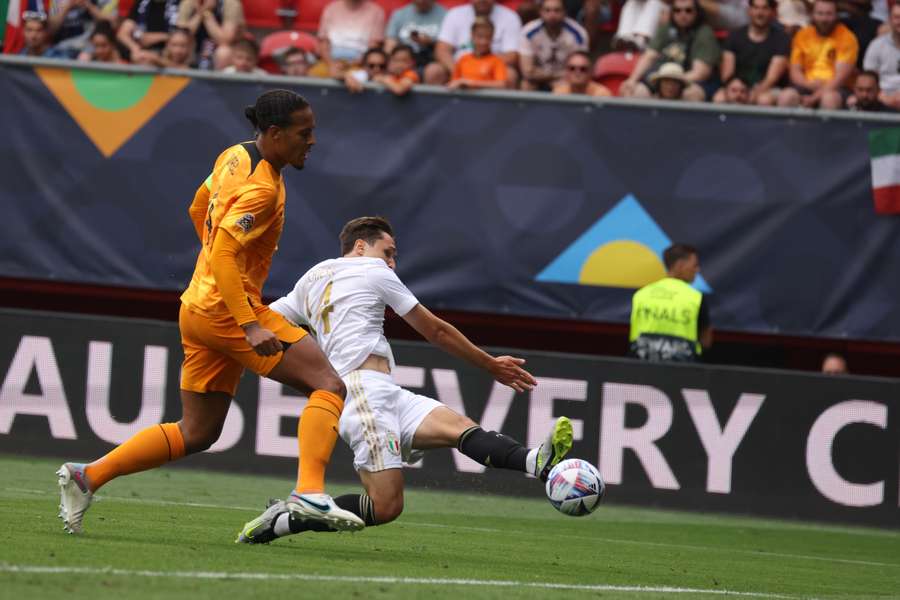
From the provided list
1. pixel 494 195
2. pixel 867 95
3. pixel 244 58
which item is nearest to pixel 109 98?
pixel 244 58

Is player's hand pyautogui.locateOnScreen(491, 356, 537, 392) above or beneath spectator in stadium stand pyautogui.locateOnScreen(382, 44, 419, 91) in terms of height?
Result: beneath

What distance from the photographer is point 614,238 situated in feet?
40.8

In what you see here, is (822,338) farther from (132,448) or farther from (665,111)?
(132,448)

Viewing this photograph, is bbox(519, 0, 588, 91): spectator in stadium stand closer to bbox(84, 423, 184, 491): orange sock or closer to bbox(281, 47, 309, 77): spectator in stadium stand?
bbox(281, 47, 309, 77): spectator in stadium stand

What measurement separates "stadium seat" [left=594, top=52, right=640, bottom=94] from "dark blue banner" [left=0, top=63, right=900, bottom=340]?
131 centimetres

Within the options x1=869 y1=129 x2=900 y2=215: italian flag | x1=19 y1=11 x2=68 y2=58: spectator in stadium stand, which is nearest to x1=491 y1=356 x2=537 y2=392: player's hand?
x1=869 y1=129 x2=900 y2=215: italian flag

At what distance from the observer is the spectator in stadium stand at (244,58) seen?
13.3 metres

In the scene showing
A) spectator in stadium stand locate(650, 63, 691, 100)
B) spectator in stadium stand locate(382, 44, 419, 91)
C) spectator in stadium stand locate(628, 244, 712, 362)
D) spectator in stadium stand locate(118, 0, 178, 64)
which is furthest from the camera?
spectator in stadium stand locate(118, 0, 178, 64)

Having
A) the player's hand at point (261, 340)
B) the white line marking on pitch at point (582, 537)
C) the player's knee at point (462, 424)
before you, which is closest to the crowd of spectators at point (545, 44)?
the white line marking on pitch at point (582, 537)

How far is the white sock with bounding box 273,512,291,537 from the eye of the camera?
21.1 feet

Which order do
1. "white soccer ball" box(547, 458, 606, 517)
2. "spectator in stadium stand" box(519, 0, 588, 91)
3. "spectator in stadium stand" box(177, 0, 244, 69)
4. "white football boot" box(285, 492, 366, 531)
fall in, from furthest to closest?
"spectator in stadium stand" box(177, 0, 244, 69) < "spectator in stadium stand" box(519, 0, 588, 91) < "white soccer ball" box(547, 458, 606, 517) < "white football boot" box(285, 492, 366, 531)

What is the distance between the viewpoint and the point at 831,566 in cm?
841

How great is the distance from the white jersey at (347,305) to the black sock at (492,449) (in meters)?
0.54

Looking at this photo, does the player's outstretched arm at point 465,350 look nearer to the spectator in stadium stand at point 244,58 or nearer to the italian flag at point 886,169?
the italian flag at point 886,169
